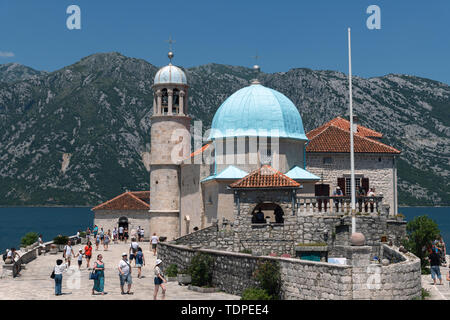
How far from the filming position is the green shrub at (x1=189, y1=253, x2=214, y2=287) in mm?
26562

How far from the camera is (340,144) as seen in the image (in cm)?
4519

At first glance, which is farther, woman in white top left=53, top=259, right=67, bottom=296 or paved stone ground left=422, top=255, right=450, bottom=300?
woman in white top left=53, top=259, right=67, bottom=296

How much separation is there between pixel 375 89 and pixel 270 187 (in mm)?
174300

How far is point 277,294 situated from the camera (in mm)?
22438

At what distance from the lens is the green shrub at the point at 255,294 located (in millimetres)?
22047

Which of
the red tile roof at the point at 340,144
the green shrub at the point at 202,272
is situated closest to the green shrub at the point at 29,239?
the red tile roof at the point at 340,144

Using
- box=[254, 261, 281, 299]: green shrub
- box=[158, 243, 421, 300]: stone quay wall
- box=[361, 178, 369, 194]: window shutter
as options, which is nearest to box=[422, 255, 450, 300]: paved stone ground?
box=[158, 243, 421, 300]: stone quay wall

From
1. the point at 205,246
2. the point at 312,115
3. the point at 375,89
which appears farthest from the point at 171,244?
the point at 375,89

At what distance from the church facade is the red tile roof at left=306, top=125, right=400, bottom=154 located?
0.25ft

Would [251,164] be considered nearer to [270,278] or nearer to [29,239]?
[270,278]

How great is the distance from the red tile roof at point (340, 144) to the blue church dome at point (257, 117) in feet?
17.8

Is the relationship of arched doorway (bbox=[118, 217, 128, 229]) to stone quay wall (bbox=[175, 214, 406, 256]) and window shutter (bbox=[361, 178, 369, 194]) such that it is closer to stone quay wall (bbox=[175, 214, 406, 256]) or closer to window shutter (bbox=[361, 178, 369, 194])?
window shutter (bbox=[361, 178, 369, 194])

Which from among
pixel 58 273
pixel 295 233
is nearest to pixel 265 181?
pixel 295 233
